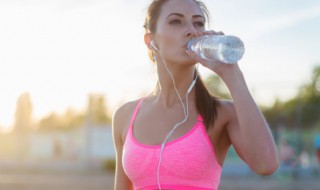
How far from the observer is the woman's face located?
2363mm

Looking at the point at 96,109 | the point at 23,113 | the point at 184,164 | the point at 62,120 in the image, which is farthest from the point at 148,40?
Result: the point at 62,120

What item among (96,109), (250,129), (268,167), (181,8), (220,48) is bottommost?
(268,167)

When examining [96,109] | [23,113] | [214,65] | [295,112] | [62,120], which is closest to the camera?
[214,65]

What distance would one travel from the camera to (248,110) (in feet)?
7.04

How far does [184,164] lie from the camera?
226 cm

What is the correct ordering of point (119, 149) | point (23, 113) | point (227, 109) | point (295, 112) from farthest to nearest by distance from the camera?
point (23, 113)
point (295, 112)
point (119, 149)
point (227, 109)

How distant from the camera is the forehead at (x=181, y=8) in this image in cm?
245

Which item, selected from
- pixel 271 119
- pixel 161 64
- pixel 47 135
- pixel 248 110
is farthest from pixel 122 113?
pixel 47 135

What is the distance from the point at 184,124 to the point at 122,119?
15.8 inches

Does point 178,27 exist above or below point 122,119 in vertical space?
above

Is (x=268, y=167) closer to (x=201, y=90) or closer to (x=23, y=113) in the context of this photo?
(x=201, y=90)

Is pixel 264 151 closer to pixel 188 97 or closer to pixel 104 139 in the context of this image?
pixel 188 97

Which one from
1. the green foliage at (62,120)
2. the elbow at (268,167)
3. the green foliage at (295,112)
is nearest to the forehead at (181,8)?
the elbow at (268,167)

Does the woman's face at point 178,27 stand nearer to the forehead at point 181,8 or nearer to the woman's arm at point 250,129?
the forehead at point 181,8
